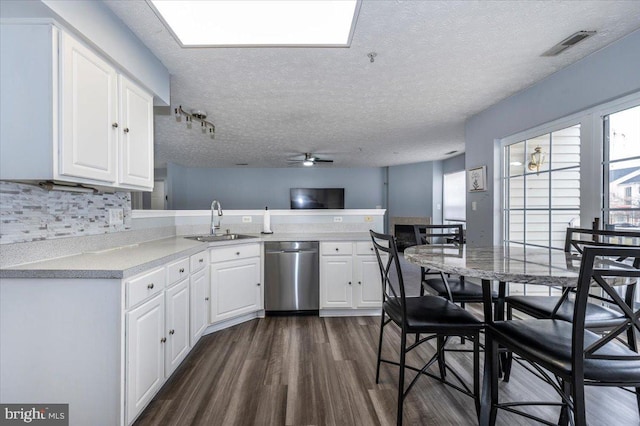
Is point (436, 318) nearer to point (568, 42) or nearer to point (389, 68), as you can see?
point (389, 68)

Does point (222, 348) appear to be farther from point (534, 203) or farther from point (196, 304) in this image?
point (534, 203)

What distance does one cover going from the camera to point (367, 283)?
3014 mm

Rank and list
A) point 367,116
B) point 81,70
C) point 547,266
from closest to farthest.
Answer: point 547,266, point 81,70, point 367,116

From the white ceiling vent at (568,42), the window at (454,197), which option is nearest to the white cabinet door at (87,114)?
the white ceiling vent at (568,42)

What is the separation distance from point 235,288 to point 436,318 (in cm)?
195

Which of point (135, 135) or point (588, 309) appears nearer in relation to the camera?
point (588, 309)

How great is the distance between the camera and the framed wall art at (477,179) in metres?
3.43

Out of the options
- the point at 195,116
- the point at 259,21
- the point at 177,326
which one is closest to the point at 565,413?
the point at 177,326

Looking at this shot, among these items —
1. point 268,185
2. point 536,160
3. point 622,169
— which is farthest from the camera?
point 268,185

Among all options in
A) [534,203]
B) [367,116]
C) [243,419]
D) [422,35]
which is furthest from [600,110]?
[243,419]

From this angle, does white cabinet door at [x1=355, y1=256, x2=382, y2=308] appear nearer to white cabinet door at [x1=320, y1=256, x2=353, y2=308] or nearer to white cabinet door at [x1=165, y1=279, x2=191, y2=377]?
white cabinet door at [x1=320, y1=256, x2=353, y2=308]

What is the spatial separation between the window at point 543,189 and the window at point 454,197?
3.48 meters

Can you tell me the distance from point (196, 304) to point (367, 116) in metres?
2.84

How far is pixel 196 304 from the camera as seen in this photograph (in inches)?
89.1
